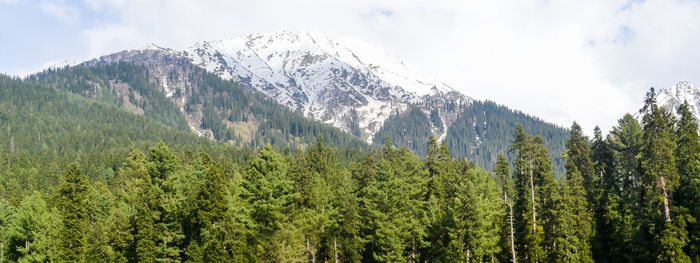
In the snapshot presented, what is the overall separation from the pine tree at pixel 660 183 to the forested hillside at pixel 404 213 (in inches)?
5.2

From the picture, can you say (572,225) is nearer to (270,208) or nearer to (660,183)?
(660,183)

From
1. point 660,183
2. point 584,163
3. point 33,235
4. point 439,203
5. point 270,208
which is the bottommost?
point 33,235

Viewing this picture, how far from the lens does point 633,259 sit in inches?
2474

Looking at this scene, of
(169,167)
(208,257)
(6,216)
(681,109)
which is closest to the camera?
(208,257)

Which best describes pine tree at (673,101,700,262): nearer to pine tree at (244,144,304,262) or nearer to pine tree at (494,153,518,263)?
pine tree at (494,153,518,263)

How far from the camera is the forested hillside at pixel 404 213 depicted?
56.1m

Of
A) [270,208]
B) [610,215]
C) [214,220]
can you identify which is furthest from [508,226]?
[214,220]

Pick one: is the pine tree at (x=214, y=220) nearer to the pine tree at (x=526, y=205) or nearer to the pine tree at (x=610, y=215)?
the pine tree at (x=526, y=205)

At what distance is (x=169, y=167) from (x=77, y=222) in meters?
15.3

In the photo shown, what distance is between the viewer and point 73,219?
216 feet

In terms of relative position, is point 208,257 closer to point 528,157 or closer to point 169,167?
point 169,167

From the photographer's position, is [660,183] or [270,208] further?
[660,183]

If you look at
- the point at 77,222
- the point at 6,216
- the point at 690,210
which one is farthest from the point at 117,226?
the point at 690,210

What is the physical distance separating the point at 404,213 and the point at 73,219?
4026 centimetres
